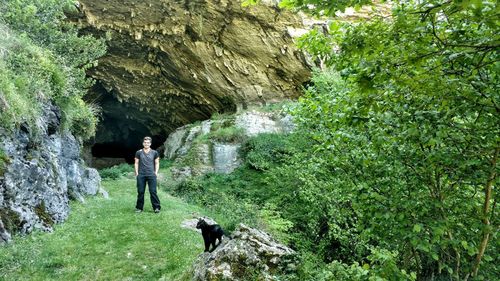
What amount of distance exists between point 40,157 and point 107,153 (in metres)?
27.8

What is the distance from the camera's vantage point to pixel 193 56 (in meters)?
24.3

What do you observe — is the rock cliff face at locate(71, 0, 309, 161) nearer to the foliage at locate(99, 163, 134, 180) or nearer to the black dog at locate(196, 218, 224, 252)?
the foliage at locate(99, 163, 134, 180)

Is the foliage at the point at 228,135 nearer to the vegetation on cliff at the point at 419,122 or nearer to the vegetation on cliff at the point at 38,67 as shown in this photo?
the vegetation on cliff at the point at 38,67

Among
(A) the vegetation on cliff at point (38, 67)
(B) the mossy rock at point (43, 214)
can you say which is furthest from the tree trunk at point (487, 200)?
(A) the vegetation on cliff at point (38, 67)

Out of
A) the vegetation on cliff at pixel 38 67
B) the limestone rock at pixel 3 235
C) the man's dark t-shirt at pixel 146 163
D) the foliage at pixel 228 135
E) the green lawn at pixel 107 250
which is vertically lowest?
the green lawn at pixel 107 250

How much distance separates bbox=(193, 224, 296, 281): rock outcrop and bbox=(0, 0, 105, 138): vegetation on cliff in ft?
18.8

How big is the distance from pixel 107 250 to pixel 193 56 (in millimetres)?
18121

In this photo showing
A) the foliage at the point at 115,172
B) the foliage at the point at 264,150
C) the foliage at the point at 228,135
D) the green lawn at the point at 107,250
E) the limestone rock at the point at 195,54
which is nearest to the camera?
the green lawn at the point at 107,250

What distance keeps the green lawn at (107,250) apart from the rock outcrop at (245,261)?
0.78 m

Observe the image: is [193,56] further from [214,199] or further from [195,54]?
[214,199]

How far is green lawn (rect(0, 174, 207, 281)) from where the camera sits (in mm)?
6648

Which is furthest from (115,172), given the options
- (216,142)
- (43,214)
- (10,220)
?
(10,220)

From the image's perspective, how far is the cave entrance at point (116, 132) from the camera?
28.8 m

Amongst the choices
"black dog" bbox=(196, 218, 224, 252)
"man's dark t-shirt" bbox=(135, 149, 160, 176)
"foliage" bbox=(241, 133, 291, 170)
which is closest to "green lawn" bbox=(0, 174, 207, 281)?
"black dog" bbox=(196, 218, 224, 252)
